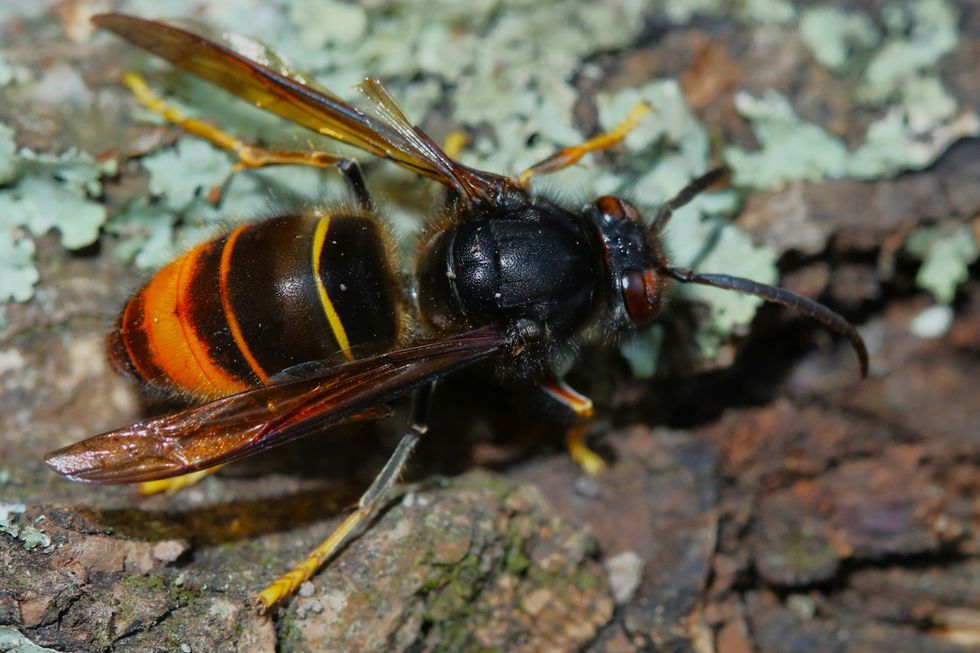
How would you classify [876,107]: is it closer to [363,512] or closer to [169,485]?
[363,512]

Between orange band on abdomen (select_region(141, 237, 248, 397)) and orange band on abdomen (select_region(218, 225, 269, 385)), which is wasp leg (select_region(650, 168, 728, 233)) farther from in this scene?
orange band on abdomen (select_region(141, 237, 248, 397))

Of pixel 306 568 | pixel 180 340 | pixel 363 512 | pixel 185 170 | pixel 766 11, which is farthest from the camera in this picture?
pixel 766 11

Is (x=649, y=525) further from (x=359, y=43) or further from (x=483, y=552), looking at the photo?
(x=359, y=43)

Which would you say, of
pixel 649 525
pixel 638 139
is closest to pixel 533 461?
pixel 649 525

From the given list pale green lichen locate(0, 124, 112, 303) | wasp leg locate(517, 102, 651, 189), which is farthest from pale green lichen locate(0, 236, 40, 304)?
wasp leg locate(517, 102, 651, 189)

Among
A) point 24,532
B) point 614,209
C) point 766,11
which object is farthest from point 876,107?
point 24,532
